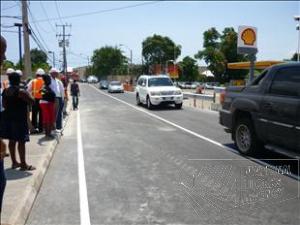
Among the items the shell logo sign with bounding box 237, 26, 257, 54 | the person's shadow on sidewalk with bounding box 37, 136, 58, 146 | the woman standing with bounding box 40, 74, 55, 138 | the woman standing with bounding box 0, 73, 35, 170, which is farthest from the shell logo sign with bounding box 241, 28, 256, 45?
the woman standing with bounding box 0, 73, 35, 170

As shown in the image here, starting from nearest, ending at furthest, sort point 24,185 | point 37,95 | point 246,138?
point 24,185
point 246,138
point 37,95

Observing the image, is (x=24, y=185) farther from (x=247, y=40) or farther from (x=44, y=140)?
(x=247, y=40)

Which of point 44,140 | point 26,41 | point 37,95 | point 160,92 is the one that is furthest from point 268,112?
point 26,41

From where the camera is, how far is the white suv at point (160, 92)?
23234 mm

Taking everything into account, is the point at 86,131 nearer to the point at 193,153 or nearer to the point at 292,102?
the point at 193,153

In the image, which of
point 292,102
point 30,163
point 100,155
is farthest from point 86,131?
point 292,102

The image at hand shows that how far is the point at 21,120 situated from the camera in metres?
7.54

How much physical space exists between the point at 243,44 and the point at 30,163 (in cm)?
1059

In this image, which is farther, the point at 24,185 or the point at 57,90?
the point at 57,90

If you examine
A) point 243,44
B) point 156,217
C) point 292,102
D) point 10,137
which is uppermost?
point 243,44

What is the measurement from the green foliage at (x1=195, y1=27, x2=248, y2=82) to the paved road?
51.1 m

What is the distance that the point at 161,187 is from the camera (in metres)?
6.92

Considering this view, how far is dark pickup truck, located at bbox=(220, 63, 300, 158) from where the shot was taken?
25.2 feet

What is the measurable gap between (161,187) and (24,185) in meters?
2.09
